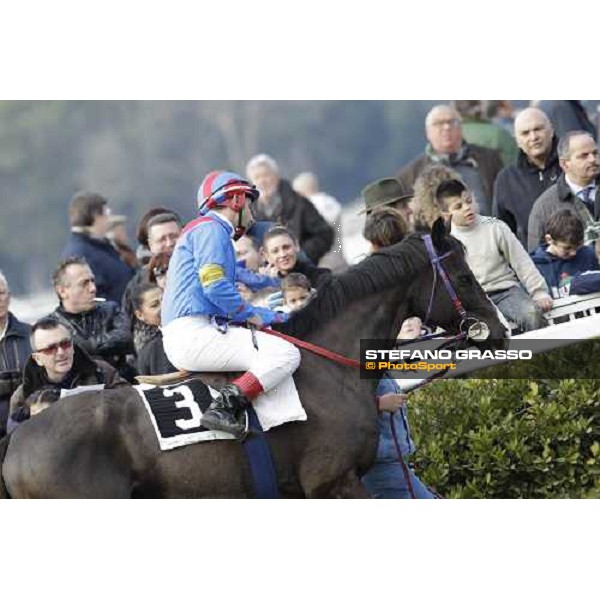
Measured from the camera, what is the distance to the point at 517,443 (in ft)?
24.9

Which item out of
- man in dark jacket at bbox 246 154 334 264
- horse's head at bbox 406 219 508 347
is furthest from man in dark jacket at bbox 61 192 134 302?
horse's head at bbox 406 219 508 347

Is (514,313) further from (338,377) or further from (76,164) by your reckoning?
(76,164)

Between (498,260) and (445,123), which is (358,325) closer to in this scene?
(498,260)

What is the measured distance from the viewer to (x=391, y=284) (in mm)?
6828

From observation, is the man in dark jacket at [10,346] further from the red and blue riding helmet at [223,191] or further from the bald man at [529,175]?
the bald man at [529,175]

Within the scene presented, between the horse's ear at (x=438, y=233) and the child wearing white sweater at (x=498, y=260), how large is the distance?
501mm

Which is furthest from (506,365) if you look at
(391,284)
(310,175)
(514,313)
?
(310,175)

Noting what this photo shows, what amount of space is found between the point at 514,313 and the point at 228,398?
6.62 feet

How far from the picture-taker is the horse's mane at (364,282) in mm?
6793

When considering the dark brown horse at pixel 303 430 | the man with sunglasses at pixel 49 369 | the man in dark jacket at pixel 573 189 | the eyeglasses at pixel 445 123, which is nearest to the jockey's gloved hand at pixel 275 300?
the dark brown horse at pixel 303 430

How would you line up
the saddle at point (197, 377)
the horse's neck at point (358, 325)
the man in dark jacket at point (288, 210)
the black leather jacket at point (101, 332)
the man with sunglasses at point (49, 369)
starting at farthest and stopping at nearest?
the man in dark jacket at point (288, 210) → the black leather jacket at point (101, 332) → the man with sunglasses at point (49, 369) → the horse's neck at point (358, 325) → the saddle at point (197, 377)

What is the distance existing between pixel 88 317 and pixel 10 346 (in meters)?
0.50

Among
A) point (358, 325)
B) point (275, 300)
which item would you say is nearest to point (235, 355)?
point (358, 325)

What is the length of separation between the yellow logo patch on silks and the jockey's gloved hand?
3.62 ft
